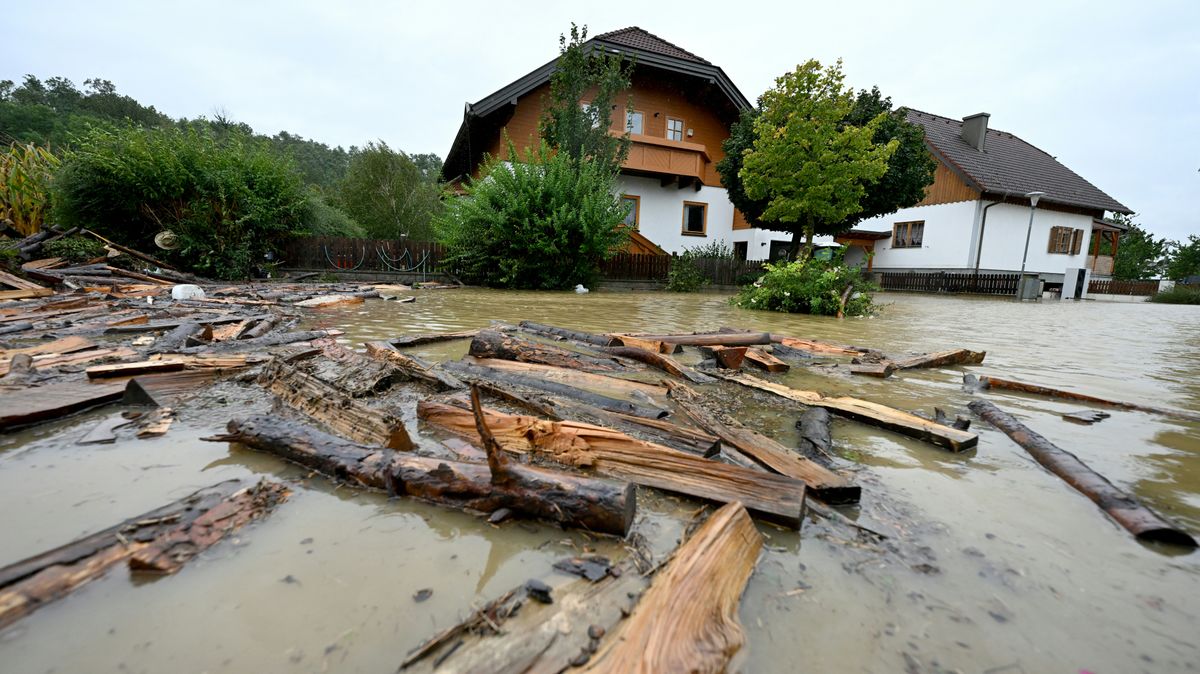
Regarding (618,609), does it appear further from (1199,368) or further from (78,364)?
(1199,368)

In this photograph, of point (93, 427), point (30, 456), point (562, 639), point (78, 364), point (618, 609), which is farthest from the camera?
point (78, 364)

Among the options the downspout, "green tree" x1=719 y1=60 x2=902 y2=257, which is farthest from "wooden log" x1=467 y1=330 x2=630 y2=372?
the downspout

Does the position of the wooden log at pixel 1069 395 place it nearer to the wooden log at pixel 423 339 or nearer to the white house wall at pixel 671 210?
the wooden log at pixel 423 339

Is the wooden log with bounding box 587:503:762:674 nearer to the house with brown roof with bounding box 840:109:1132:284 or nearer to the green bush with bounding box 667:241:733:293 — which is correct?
the green bush with bounding box 667:241:733:293

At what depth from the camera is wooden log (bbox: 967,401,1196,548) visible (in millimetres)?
1566

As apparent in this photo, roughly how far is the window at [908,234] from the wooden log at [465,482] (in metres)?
31.2

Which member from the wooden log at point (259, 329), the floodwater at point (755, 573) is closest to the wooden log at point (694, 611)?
the floodwater at point (755, 573)

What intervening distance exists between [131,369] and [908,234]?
3254cm

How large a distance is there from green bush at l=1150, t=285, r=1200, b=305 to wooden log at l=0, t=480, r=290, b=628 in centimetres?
3293

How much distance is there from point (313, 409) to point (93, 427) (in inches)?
38.6

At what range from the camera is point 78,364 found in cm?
336

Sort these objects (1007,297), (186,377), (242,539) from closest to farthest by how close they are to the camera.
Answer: (242,539) → (186,377) → (1007,297)

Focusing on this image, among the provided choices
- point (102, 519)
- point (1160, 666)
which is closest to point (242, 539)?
point (102, 519)

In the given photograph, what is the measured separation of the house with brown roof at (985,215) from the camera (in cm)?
2405
